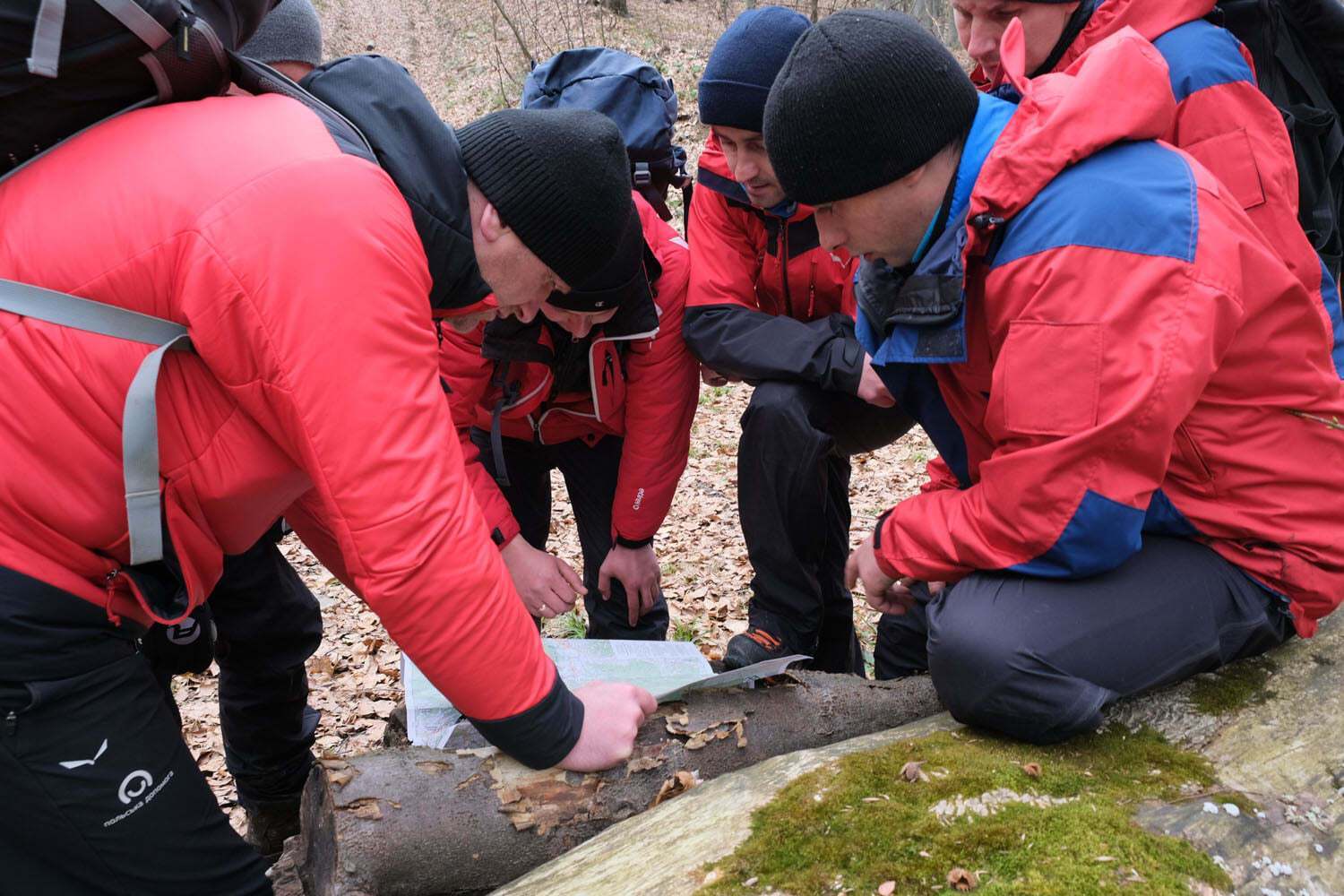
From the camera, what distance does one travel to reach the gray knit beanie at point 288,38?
12.7ft

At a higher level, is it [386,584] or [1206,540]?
[386,584]

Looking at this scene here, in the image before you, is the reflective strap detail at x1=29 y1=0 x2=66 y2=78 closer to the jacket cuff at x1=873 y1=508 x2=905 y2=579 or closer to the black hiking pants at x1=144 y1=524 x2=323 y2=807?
the black hiking pants at x1=144 y1=524 x2=323 y2=807

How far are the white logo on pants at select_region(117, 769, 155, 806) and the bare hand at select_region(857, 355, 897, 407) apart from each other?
2424 millimetres

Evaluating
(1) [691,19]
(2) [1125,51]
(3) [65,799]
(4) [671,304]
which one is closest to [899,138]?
(2) [1125,51]

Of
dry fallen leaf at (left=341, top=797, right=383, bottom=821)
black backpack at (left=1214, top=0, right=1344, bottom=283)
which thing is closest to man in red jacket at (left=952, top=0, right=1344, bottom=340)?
black backpack at (left=1214, top=0, right=1344, bottom=283)

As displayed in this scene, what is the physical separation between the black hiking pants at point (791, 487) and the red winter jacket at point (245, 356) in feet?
5.17

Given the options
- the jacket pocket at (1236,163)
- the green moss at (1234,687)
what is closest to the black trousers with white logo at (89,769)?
the green moss at (1234,687)

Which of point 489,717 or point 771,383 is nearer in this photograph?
point 489,717

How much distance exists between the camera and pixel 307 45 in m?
4.03

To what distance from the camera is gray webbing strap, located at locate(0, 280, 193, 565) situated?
1.74 metres

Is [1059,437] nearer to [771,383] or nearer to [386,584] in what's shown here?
[771,383]

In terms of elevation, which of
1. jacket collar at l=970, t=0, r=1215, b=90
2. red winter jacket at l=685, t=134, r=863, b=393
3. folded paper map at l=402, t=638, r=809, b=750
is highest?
jacket collar at l=970, t=0, r=1215, b=90

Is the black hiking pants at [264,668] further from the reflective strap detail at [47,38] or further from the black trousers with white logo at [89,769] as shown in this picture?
the reflective strap detail at [47,38]

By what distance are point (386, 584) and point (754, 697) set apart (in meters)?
1.31
